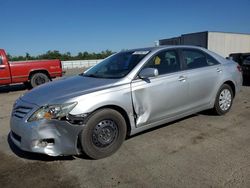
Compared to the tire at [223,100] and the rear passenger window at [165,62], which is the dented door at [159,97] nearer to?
the rear passenger window at [165,62]

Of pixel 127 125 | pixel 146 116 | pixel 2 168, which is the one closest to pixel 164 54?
pixel 146 116

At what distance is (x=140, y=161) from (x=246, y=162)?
1409mm

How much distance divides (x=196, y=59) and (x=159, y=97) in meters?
1.39

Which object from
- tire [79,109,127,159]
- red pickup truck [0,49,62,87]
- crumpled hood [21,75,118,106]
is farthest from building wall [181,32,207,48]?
tire [79,109,127,159]

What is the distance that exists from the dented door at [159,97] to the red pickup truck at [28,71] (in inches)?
333

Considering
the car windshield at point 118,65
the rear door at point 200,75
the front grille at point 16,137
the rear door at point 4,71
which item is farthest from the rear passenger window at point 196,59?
the rear door at point 4,71

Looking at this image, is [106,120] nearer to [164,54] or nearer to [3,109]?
[164,54]

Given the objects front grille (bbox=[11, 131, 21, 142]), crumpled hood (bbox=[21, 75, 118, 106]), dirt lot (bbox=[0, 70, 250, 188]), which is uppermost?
crumpled hood (bbox=[21, 75, 118, 106])

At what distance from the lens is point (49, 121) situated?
3.13 meters

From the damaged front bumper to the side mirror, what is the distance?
127cm

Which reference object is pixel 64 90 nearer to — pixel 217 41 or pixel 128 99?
pixel 128 99

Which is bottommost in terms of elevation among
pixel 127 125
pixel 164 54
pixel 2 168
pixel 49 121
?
pixel 2 168

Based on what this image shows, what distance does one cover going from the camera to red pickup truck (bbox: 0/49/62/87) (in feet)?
34.1

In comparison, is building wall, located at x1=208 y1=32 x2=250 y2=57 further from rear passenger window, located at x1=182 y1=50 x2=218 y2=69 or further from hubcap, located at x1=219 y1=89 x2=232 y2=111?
rear passenger window, located at x1=182 y1=50 x2=218 y2=69
